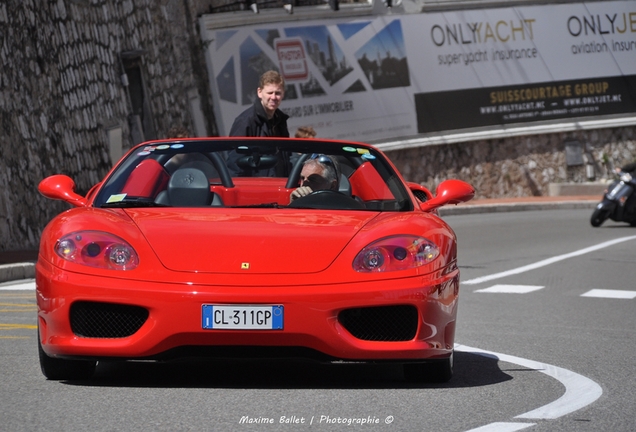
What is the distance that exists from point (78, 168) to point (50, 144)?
1430 mm

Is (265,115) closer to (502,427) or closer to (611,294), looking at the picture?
(611,294)

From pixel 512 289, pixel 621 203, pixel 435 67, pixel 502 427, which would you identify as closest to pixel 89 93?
pixel 621 203

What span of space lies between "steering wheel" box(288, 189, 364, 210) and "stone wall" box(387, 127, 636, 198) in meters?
28.7

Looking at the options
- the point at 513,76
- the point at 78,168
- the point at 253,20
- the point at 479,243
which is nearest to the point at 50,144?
the point at 78,168

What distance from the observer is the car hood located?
19.1 feet

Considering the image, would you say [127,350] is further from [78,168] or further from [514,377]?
[78,168]

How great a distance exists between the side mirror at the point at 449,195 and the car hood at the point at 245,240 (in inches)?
34.0

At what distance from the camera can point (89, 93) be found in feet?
77.4

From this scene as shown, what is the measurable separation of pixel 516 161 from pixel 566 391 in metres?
32.9

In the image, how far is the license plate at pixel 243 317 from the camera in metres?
5.63

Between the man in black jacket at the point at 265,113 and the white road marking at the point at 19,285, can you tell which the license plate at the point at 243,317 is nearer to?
the man in black jacket at the point at 265,113

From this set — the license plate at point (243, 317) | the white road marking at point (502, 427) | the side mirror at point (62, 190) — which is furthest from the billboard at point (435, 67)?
the white road marking at point (502, 427)

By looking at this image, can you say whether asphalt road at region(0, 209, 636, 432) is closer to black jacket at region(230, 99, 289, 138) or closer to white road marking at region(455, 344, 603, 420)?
white road marking at region(455, 344, 603, 420)

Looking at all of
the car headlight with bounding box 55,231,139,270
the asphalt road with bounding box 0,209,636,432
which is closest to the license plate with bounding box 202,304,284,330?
the asphalt road with bounding box 0,209,636,432
